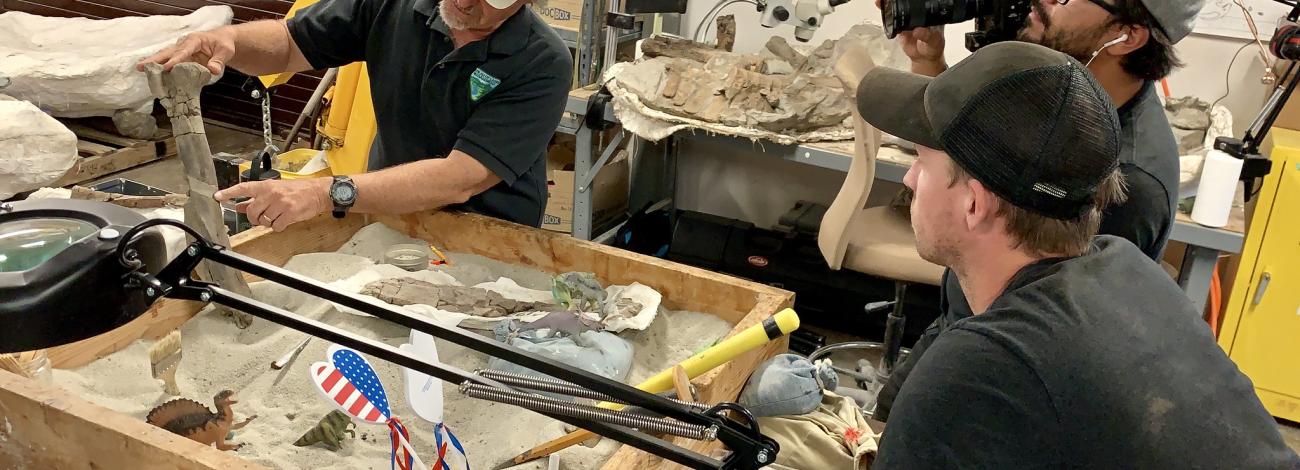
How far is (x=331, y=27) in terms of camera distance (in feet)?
6.91

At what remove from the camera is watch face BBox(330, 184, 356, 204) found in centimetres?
171

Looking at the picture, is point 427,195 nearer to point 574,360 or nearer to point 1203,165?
point 574,360

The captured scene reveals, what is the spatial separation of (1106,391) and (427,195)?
134cm

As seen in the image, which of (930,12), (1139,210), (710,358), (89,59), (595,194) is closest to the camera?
(710,358)

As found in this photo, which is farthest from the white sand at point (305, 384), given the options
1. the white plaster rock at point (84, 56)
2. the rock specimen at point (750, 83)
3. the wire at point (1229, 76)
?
the white plaster rock at point (84, 56)

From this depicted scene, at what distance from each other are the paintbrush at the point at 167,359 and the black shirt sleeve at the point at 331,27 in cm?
94

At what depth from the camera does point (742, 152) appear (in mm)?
4164

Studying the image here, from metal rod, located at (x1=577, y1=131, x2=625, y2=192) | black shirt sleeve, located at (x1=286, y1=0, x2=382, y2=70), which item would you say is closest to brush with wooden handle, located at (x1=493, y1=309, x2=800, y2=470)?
black shirt sleeve, located at (x1=286, y1=0, x2=382, y2=70)

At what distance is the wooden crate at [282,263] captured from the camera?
1170mm

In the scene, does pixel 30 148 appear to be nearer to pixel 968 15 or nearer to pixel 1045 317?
pixel 968 15

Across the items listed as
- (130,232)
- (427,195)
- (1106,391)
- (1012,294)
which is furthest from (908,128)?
(427,195)

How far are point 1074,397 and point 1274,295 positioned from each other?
265 cm

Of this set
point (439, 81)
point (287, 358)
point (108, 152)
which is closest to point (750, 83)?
point (439, 81)

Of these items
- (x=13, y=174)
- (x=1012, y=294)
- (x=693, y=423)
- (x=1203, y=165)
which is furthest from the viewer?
(x=13, y=174)
